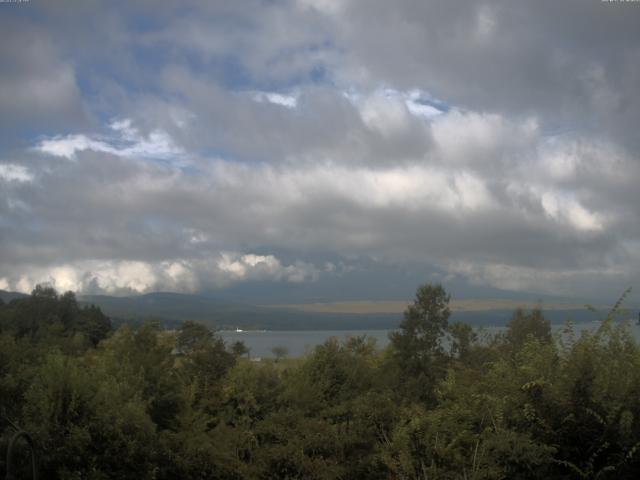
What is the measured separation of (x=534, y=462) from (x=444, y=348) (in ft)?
83.8

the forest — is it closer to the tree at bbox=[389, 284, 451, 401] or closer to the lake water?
the lake water

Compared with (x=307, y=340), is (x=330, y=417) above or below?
above

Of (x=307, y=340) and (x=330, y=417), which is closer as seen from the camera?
(x=330, y=417)

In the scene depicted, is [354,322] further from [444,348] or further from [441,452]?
[441,452]

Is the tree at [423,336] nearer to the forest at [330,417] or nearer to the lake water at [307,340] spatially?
the lake water at [307,340]

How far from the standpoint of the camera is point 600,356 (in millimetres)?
8039

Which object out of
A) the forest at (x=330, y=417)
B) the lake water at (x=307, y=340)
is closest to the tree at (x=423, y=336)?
the lake water at (x=307, y=340)

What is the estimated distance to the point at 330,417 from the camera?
47.9 ft

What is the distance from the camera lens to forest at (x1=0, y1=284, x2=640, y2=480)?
7.85 meters

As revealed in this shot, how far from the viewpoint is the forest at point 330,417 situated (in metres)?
7.85

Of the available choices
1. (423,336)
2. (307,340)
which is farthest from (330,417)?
(307,340)

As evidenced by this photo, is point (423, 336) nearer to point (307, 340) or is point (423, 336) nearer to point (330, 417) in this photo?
point (307, 340)

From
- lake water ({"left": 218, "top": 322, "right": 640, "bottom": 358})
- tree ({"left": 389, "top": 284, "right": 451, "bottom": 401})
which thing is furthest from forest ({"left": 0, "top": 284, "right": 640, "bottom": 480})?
tree ({"left": 389, "top": 284, "right": 451, "bottom": 401})

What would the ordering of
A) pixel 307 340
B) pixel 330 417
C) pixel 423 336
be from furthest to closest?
pixel 307 340 < pixel 423 336 < pixel 330 417
